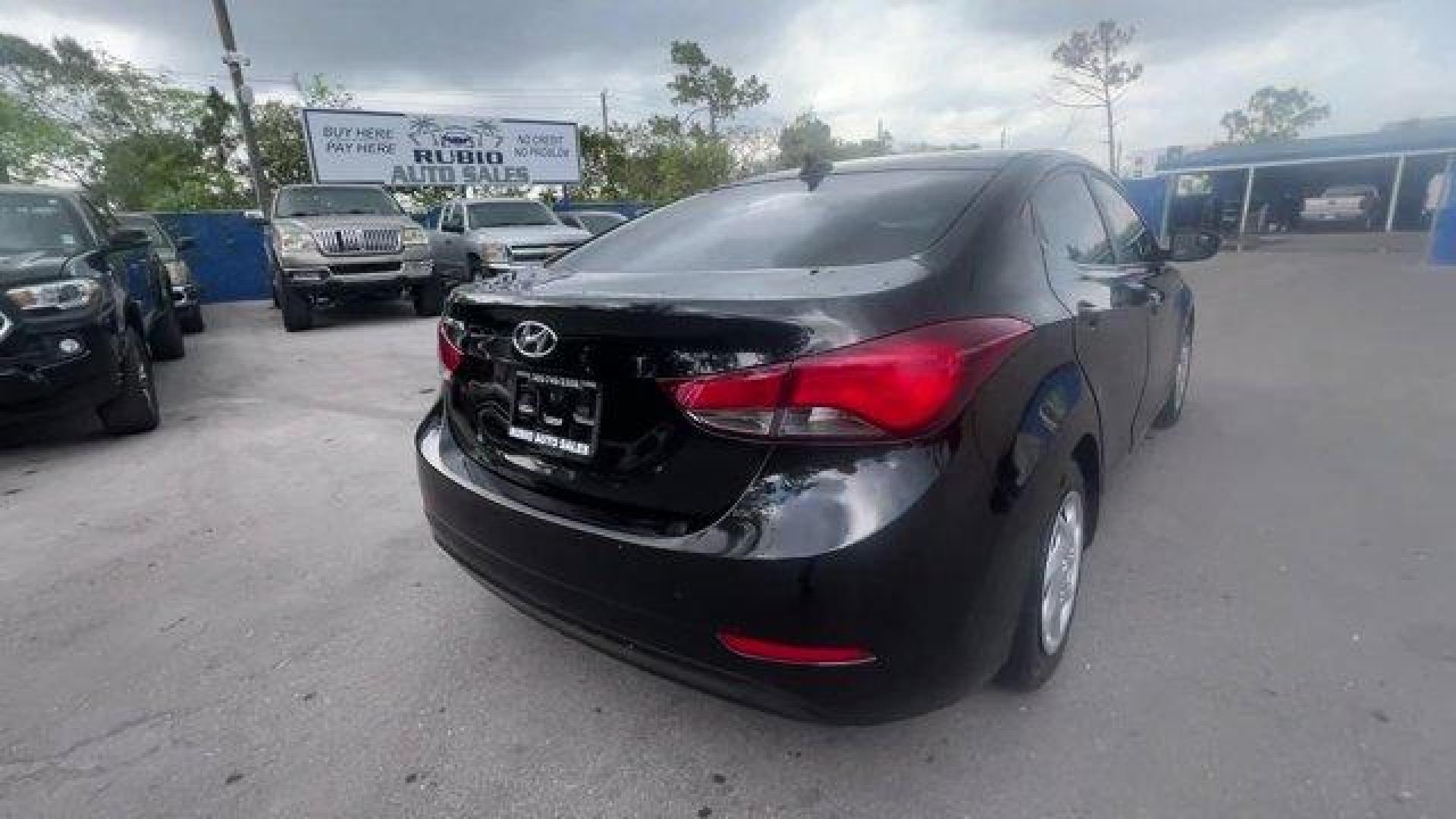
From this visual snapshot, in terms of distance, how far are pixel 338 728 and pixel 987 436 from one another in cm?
195

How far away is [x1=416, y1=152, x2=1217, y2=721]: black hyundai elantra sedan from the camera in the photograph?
1524 millimetres

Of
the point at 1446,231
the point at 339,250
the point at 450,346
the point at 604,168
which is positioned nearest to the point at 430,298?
the point at 339,250

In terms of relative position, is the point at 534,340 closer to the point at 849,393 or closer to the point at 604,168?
the point at 849,393

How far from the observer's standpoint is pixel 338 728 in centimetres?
220

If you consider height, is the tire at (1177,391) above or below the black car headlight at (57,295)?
below

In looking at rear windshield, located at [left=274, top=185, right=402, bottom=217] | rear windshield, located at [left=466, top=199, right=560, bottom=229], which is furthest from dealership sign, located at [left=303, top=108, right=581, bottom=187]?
rear windshield, located at [left=274, top=185, right=402, bottom=217]

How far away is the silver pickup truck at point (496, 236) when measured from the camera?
439 inches

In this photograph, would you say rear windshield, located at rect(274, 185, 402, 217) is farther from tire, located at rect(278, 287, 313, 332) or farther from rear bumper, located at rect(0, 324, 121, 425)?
rear bumper, located at rect(0, 324, 121, 425)

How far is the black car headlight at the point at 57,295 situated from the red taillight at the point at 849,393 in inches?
188

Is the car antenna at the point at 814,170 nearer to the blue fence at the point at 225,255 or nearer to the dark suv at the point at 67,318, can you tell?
the dark suv at the point at 67,318

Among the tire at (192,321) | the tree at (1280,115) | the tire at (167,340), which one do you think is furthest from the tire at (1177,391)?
the tree at (1280,115)

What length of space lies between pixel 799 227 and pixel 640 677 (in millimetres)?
1444

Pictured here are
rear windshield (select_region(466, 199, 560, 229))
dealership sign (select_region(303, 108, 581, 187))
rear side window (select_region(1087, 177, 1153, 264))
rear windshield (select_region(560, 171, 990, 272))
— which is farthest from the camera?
dealership sign (select_region(303, 108, 581, 187))

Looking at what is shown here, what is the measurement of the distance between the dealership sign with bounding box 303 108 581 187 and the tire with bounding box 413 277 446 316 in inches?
301
